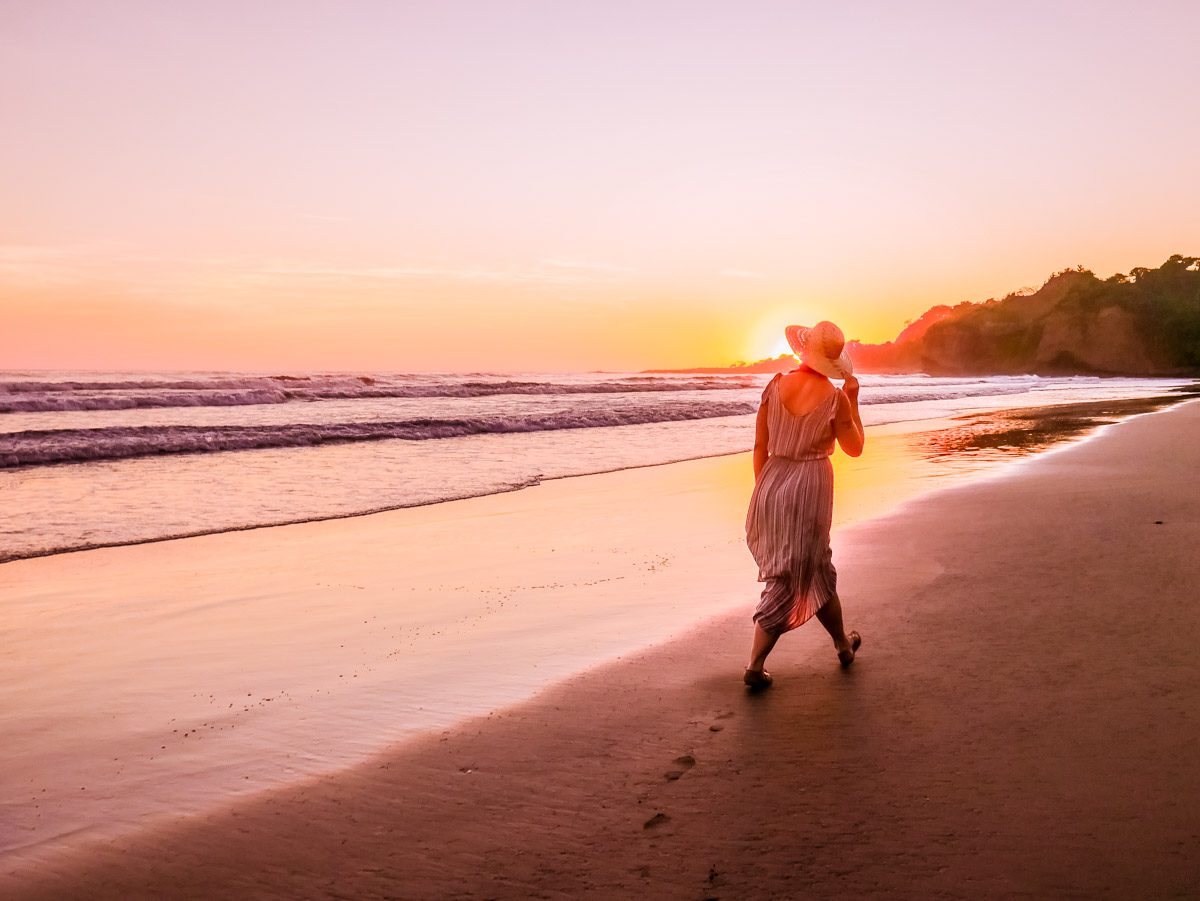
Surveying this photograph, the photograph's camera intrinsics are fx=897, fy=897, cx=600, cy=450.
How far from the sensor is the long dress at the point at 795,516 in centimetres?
459

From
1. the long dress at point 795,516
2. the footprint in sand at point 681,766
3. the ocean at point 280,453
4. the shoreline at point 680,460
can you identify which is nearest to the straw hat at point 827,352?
the long dress at point 795,516

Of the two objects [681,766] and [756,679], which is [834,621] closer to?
[756,679]

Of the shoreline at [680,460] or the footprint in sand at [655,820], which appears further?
the shoreline at [680,460]

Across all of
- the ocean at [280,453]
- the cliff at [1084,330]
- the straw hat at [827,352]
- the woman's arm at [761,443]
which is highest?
the cliff at [1084,330]

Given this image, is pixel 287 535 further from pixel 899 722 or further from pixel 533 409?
pixel 533 409

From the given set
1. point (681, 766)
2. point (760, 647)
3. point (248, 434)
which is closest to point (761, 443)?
point (760, 647)

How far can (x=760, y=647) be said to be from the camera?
4.38 m

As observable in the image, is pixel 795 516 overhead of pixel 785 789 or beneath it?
overhead

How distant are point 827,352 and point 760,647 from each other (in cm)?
155

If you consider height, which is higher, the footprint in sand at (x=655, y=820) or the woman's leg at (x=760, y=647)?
the woman's leg at (x=760, y=647)

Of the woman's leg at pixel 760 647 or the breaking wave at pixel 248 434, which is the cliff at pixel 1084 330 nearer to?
the breaking wave at pixel 248 434

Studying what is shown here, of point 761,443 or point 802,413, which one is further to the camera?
point 761,443

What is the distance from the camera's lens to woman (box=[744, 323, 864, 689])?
15.1ft

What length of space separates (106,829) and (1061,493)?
9925 mm
